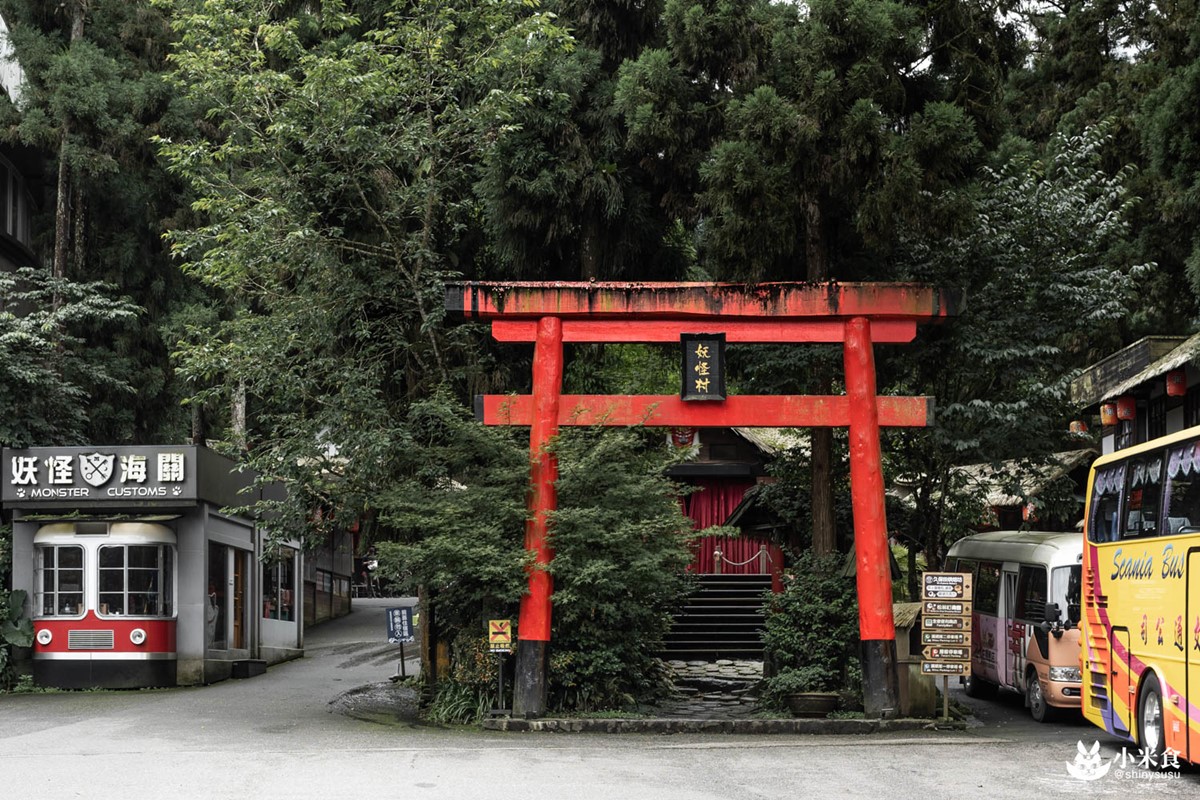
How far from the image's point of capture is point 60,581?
23.4 meters

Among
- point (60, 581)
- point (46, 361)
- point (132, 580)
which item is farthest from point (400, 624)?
point (46, 361)

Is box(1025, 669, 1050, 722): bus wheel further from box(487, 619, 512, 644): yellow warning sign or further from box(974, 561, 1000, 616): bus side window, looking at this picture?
box(487, 619, 512, 644): yellow warning sign

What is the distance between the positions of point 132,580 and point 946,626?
13.7m

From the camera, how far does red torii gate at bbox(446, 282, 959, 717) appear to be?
699 inches

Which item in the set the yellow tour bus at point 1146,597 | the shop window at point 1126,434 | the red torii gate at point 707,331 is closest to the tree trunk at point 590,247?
the red torii gate at point 707,331

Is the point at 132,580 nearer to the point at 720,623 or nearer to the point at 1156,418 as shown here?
the point at 720,623

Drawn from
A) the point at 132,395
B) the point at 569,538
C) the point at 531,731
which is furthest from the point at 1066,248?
the point at 132,395

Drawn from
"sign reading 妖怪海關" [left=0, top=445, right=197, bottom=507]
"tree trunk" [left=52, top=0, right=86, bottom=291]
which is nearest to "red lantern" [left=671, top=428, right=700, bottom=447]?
"sign reading 妖怪海關" [left=0, top=445, right=197, bottom=507]

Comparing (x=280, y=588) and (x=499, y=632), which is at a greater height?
(x=499, y=632)

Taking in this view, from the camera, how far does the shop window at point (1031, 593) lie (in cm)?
1900

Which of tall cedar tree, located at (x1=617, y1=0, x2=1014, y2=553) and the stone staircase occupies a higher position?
tall cedar tree, located at (x1=617, y1=0, x2=1014, y2=553)

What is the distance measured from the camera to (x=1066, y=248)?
67.5 ft

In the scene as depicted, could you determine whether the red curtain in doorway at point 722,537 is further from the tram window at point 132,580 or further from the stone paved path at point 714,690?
the tram window at point 132,580

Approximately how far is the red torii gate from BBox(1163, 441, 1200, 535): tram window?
5.20 m
